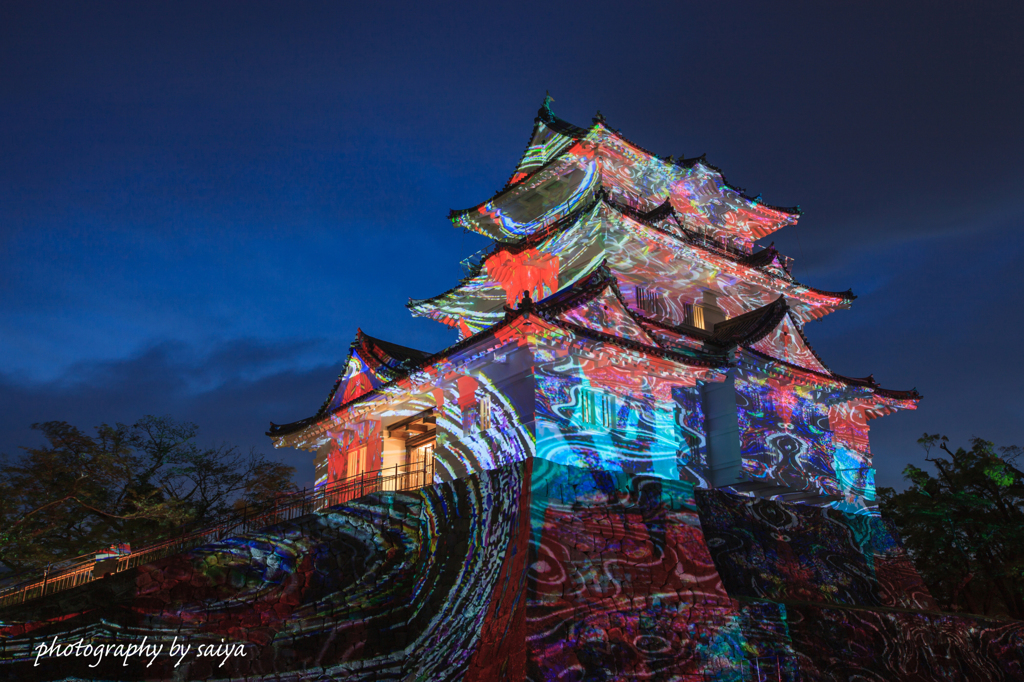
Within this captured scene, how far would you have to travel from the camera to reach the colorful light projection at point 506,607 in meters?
11.4

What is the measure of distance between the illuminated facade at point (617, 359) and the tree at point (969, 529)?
9.00 feet

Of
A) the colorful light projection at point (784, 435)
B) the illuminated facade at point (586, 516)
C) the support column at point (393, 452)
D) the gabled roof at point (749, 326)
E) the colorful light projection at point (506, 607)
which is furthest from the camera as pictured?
the support column at point (393, 452)

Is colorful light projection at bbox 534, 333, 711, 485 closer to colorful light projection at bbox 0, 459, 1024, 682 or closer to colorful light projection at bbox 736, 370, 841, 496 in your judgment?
colorful light projection at bbox 736, 370, 841, 496

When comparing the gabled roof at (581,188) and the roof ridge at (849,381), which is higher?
the gabled roof at (581,188)

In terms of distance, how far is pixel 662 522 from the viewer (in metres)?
13.3

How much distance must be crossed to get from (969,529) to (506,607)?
1807 cm

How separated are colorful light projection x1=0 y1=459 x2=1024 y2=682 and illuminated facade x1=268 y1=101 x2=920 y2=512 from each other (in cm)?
391

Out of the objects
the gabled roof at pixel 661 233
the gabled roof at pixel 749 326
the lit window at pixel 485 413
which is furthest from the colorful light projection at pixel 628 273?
the lit window at pixel 485 413

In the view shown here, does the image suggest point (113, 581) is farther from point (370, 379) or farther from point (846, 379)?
point (846, 379)

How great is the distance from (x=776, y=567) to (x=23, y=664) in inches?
539

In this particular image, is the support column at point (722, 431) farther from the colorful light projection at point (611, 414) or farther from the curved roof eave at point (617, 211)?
the curved roof eave at point (617, 211)

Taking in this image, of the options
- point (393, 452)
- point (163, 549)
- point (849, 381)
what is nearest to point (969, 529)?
point (849, 381)

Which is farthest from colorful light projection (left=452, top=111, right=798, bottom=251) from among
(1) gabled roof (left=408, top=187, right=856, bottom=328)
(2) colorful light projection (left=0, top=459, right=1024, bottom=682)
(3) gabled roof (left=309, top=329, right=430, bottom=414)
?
(2) colorful light projection (left=0, top=459, right=1024, bottom=682)

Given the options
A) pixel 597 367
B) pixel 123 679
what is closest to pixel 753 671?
pixel 597 367
